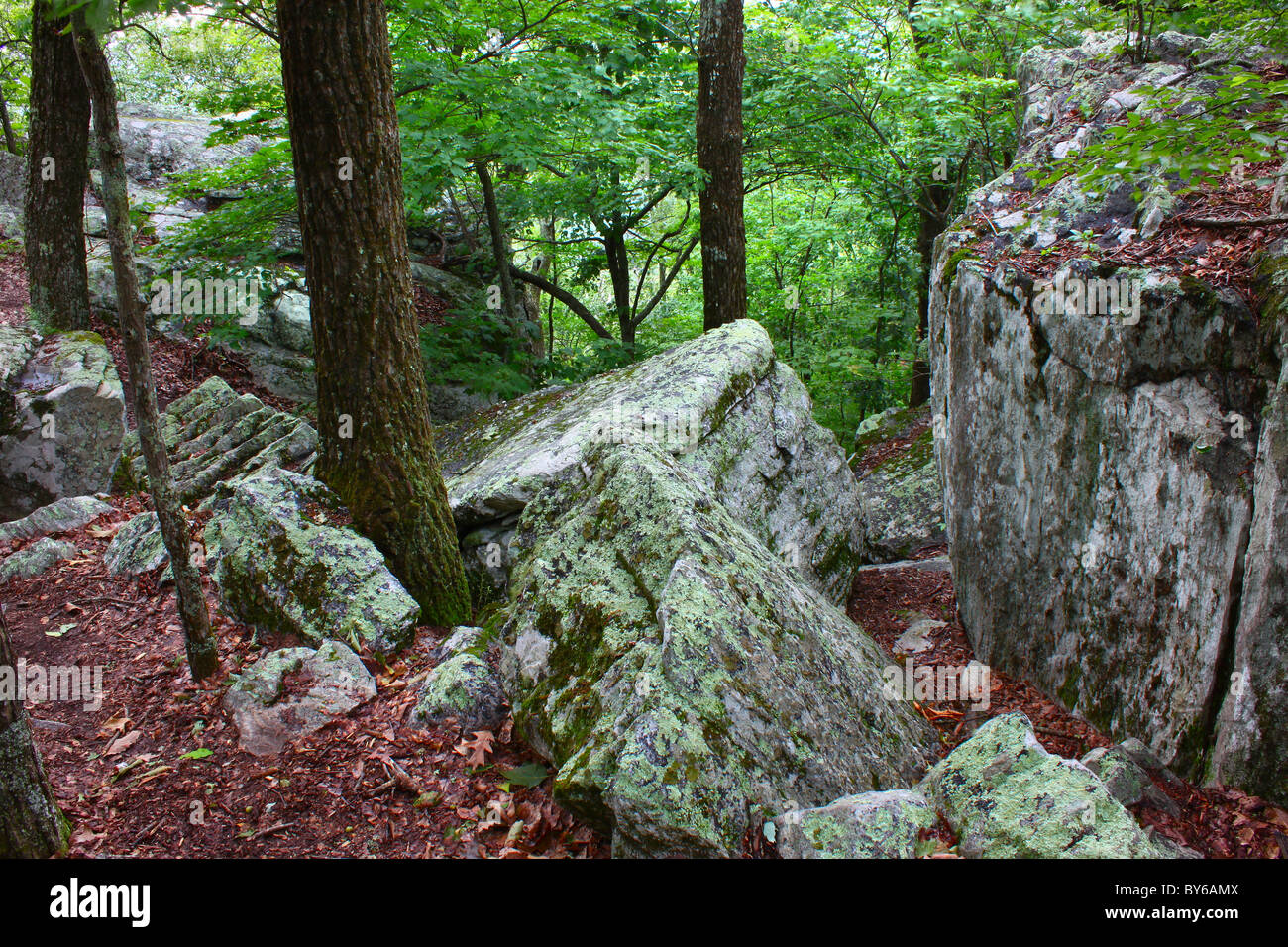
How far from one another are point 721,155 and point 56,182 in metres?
7.93

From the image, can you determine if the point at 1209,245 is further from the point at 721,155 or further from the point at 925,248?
the point at 925,248

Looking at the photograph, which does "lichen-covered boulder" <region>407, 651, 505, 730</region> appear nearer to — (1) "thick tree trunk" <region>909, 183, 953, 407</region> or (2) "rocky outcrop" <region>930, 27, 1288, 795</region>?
(2) "rocky outcrop" <region>930, 27, 1288, 795</region>

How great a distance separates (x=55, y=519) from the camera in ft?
24.5

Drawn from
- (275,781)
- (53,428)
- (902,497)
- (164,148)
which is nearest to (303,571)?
(275,781)

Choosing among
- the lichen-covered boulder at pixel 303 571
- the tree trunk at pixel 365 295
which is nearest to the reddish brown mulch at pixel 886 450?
the tree trunk at pixel 365 295

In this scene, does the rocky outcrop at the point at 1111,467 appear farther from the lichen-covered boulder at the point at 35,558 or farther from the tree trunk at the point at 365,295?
the lichen-covered boulder at the point at 35,558

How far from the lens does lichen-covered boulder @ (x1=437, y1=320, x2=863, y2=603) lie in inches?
234

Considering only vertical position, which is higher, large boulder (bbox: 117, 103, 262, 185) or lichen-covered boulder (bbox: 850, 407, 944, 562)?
large boulder (bbox: 117, 103, 262, 185)

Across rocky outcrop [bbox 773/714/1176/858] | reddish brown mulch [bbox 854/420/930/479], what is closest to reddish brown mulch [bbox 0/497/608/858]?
rocky outcrop [bbox 773/714/1176/858]

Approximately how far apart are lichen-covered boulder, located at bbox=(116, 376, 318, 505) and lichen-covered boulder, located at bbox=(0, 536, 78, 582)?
0.99 m

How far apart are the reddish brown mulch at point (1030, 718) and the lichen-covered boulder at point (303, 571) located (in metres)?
3.58

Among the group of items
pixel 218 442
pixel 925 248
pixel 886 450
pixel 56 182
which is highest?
pixel 56 182

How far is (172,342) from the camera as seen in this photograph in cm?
1205

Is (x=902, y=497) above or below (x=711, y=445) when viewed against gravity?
below
